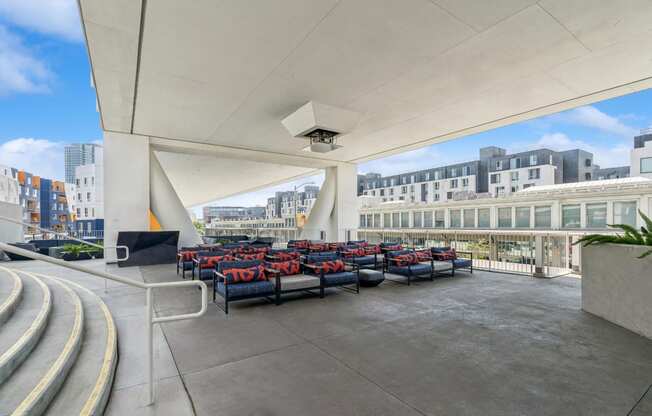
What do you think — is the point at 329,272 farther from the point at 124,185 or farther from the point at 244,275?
the point at 124,185

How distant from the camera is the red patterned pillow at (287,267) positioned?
5715 millimetres

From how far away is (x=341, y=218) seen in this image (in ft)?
50.2

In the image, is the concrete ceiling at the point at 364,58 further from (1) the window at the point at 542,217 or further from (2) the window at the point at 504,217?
(2) the window at the point at 504,217

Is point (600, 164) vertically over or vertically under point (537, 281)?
over

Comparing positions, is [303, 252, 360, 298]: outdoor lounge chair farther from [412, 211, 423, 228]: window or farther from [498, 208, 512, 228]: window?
[412, 211, 423, 228]: window

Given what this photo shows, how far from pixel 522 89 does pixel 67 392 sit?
8960mm

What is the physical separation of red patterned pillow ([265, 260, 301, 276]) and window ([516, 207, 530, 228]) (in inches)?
695

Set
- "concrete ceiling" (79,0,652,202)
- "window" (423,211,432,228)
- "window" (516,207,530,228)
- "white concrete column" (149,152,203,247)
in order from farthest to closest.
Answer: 1. "window" (423,211,432,228)
2. "window" (516,207,530,228)
3. "white concrete column" (149,152,203,247)
4. "concrete ceiling" (79,0,652,202)

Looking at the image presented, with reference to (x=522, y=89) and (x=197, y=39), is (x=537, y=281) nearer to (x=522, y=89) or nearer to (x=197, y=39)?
(x=522, y=89)

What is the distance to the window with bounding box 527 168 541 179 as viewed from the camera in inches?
1480

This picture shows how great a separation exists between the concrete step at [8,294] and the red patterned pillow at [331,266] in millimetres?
4010

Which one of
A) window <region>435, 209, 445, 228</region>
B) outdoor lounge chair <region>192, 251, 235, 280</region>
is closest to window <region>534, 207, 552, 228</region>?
window <region>435, 209, 445, 228</region>

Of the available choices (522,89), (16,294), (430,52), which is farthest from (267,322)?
(522,89)

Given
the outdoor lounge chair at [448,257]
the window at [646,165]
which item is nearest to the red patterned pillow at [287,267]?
the outdoor lounge chair at [448,257]
